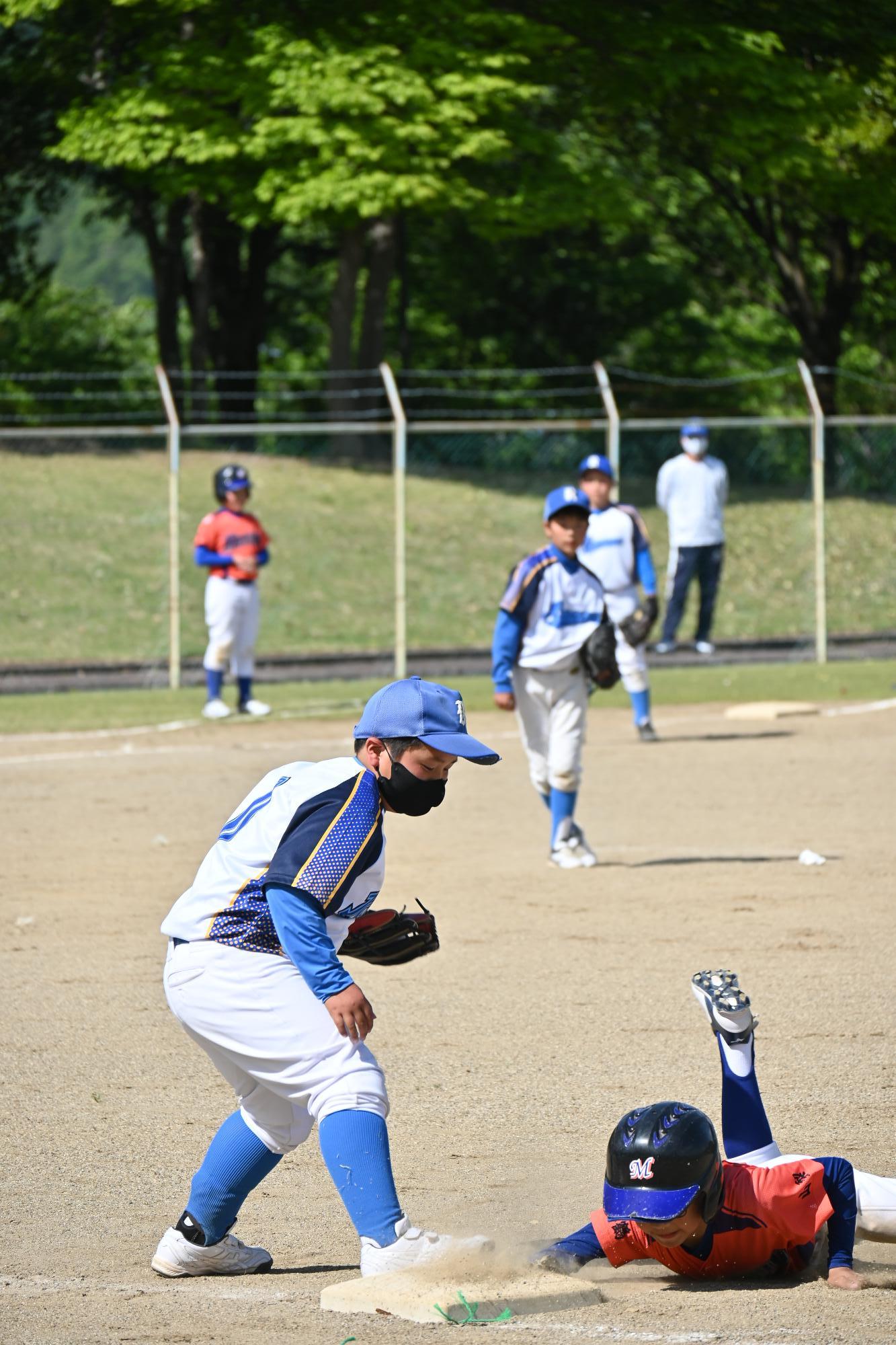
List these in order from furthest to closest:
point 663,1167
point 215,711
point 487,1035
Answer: point 215,711
point 487,1035
point 663,1167

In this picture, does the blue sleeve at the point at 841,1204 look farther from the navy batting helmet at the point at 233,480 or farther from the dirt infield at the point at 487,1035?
the navy batting helmet at the point at 233,480

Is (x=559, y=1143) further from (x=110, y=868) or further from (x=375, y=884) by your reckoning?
(x=110, y=868)

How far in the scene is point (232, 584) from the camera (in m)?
16.0

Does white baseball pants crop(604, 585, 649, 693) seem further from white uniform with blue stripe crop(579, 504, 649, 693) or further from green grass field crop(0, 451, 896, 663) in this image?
green grass field crop(0, 451, 896, 663)

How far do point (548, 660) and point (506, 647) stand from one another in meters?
0.24

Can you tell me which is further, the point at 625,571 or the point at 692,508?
the point at 692,508

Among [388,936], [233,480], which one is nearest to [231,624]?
[233,480]

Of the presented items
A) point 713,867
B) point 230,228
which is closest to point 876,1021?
point 713,867

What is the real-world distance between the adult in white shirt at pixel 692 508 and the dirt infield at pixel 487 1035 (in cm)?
528

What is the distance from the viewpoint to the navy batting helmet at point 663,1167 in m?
4.18

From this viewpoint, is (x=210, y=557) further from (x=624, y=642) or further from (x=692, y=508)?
(x=692, y=508)

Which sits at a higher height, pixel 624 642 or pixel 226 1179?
pixel 624 642

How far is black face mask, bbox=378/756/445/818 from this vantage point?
423 centimetres

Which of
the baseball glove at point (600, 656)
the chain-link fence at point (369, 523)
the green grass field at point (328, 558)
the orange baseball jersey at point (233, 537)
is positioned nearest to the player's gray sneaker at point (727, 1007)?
the baseball glove at point (600, 656)
